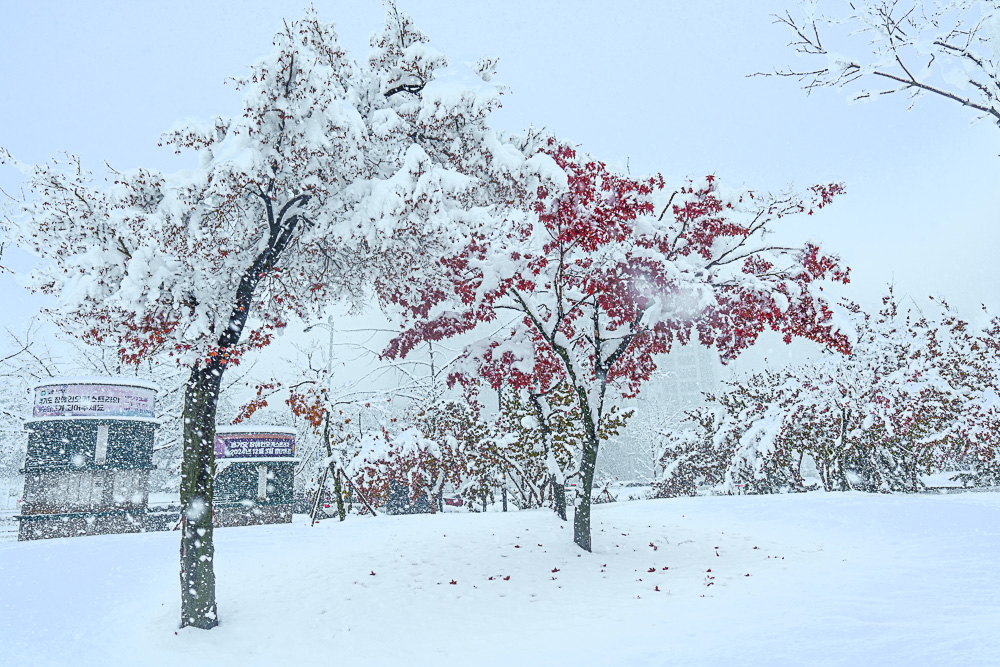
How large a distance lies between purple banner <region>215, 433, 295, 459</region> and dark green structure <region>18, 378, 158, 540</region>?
203 centimetres

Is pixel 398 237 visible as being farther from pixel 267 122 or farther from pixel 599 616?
pixel 599 616

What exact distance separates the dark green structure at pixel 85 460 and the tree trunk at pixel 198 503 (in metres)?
11.0

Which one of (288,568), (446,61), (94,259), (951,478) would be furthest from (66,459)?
(951,478)

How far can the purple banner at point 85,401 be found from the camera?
15523 millimetres

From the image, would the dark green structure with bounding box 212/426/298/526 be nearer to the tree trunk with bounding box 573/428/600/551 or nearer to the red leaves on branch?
the red leaves on branch

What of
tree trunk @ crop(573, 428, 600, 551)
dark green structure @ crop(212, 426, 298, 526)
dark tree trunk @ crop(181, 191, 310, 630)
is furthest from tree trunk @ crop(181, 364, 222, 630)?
dark green structure @ crop(212, 426, 298, 526)

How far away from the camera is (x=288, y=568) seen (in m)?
9.30

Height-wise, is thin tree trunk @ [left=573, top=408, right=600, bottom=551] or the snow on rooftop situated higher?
the snow on rooftop

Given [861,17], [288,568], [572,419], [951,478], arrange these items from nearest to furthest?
[861,17], [288,568], [572,419], [951,478]

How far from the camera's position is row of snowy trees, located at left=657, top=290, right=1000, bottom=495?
15.4 metres

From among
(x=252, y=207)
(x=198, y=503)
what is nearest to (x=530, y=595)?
(x=198, y=503)

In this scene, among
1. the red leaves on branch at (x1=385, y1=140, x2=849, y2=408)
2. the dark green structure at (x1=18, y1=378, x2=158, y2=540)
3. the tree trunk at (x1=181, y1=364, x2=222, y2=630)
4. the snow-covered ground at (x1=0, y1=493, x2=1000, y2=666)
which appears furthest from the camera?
the dark green structure at (x1=18, y1=378, x2=158, y2=540)

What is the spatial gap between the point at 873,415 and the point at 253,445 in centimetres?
1817

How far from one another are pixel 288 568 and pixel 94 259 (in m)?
5.38
